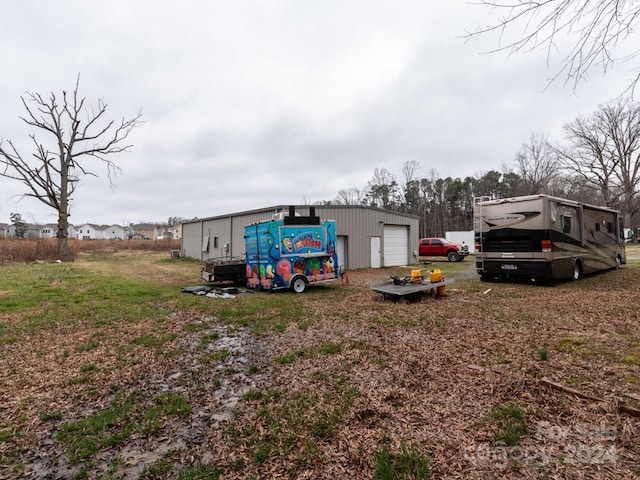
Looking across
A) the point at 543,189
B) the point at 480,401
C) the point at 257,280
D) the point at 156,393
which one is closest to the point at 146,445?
the point at 156,393

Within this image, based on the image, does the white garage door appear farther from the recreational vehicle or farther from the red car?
the recreational vehicle

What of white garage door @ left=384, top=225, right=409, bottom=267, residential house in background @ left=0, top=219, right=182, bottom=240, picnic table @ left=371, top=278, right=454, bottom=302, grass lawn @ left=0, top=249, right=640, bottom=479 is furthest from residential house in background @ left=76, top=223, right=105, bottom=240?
picnic table @ left=371, top=278, right=454, bottom=302

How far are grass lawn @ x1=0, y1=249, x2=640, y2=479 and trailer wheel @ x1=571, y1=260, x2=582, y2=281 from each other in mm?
4728

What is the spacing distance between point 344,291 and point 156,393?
7575 mm

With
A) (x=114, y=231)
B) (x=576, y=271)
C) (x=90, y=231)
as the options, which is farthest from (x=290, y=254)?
(x=90, y=231)

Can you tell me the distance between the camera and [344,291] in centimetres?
1071

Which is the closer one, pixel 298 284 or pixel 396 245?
pixel 298 284

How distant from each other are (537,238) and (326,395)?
935 centimetres

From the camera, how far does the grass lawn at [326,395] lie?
7.68 feet

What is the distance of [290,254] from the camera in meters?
10.4

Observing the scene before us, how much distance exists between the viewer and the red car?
22.8m

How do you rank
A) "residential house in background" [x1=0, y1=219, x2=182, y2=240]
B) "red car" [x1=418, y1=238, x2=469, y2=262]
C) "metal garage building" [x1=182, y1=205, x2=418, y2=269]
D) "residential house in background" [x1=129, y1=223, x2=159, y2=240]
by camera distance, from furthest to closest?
1. "residential house in background" [x1=129, y1=223, x2=159, y2=240]
2. "residential house in background" [x1=0, y1=219, x2=182, y2=240]
3. "red car" [x1=418, y1=238, x2=469, y2=262]
4. "metal garage building" [x1=182, y1=205, x2=418, y2=269]

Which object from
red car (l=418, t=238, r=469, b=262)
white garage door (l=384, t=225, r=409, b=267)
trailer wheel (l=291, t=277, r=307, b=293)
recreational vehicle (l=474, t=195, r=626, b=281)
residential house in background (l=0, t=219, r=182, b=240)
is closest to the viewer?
recreational vehicle (l=474, t=195, r=626, b=281)

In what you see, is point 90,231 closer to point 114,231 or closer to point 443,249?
point 114,231
